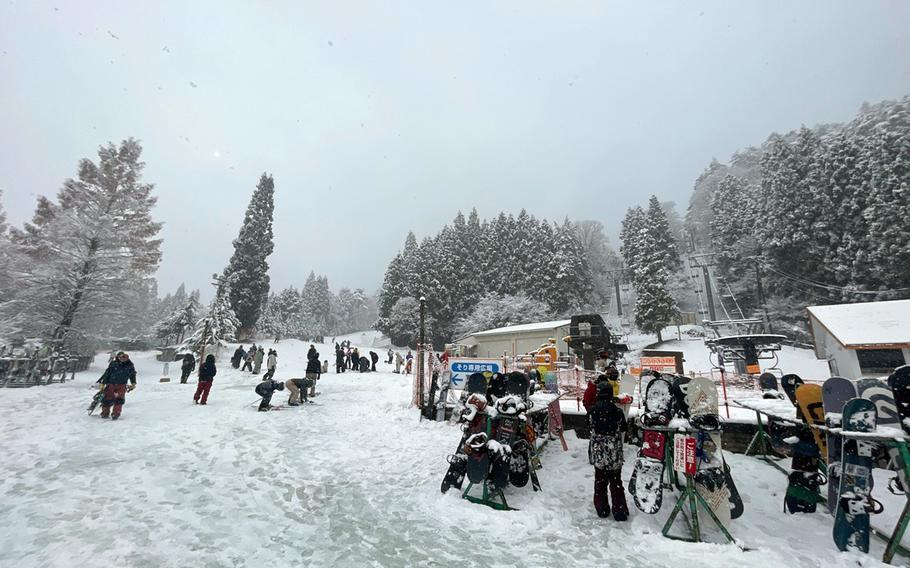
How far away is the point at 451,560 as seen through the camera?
4020 mm


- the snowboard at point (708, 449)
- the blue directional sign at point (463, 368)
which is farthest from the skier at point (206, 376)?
the snowboard at point (708, 449)

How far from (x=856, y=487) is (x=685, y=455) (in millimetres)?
1682

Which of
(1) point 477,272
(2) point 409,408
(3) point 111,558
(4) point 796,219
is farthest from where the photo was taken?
(1) point 477,272

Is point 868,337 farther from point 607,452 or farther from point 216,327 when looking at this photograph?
point 216,327

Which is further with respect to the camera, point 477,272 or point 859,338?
point 477,272

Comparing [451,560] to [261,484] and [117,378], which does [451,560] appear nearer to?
[261,484]

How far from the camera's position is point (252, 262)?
138ft

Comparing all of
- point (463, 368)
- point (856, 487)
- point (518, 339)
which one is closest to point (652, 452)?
point (856, 487)

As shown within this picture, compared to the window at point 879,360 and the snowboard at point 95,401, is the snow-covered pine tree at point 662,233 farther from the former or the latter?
the snowboard at point 95,401

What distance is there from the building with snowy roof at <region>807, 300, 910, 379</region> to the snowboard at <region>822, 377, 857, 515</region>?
2006cm

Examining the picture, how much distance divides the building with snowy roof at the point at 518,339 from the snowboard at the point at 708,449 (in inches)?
1036

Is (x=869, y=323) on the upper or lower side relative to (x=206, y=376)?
upper

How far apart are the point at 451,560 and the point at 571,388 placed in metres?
12.5

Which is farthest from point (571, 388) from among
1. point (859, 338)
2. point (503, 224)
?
Answer: point (503, 224)
